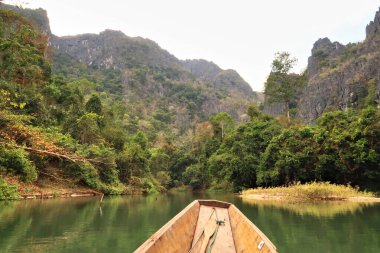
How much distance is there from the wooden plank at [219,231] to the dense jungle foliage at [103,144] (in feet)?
31.3

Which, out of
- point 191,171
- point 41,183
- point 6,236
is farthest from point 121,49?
point 6,236

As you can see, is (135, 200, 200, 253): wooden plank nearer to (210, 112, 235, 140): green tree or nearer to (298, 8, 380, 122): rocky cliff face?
(210, 112, 235, 140): green tree

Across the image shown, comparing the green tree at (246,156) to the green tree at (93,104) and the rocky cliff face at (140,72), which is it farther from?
the rocky cliff face at (140,72)

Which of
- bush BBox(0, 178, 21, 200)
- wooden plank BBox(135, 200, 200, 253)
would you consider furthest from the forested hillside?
wooden plank BBox(135, 200, 200, 253)

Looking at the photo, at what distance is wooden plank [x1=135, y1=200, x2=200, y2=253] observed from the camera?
142 inches

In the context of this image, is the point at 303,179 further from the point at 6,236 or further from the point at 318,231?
the point at 6,236

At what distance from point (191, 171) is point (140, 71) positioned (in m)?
59.9

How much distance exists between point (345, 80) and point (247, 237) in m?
46.6

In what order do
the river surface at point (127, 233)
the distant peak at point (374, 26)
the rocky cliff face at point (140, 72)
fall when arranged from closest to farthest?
the river surface at point (127, 233) → the distant peak at point (374, 26) → the rocky cliff face at point (140, 72)

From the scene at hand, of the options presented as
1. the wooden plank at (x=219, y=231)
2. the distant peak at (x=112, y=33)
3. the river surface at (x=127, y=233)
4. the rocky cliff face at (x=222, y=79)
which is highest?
the distant peak at (x=112, y=33)

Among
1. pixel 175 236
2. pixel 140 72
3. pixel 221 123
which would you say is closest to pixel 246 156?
pixel 221 123

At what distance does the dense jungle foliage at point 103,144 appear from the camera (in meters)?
17.8

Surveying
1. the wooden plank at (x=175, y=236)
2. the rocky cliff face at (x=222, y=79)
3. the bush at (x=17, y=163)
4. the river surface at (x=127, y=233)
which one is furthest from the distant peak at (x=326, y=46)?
the wooden plank at (x=175, y=236)

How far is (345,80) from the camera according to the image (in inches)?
1788
